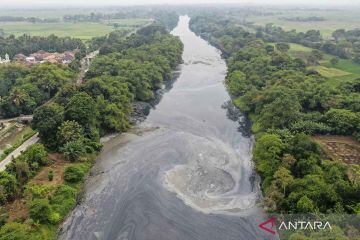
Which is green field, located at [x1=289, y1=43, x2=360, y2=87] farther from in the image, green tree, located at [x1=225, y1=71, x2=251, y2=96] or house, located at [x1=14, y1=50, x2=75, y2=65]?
house, located at [x1=14, y1=50, x2=75, y2=65]

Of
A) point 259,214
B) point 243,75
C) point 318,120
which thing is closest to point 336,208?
point 259,214

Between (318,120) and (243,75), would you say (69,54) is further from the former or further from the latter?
(318,120)

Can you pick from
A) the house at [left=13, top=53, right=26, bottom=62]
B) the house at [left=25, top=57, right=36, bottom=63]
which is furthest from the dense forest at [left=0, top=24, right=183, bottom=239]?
the house at [left=13, top=53, right=26, bottom=62]

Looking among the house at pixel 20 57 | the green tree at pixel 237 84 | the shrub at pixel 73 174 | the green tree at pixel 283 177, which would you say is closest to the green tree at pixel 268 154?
the green tree at pixel 283 177

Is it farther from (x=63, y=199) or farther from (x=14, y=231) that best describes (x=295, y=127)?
(x=14, y=231)

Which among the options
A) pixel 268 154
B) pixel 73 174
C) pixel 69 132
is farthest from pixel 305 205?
pixel 69 132

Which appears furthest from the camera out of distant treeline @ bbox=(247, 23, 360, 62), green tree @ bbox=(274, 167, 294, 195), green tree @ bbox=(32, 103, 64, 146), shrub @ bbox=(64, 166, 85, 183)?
distant treeline @ bbox=(247, 23, 360, 62)
